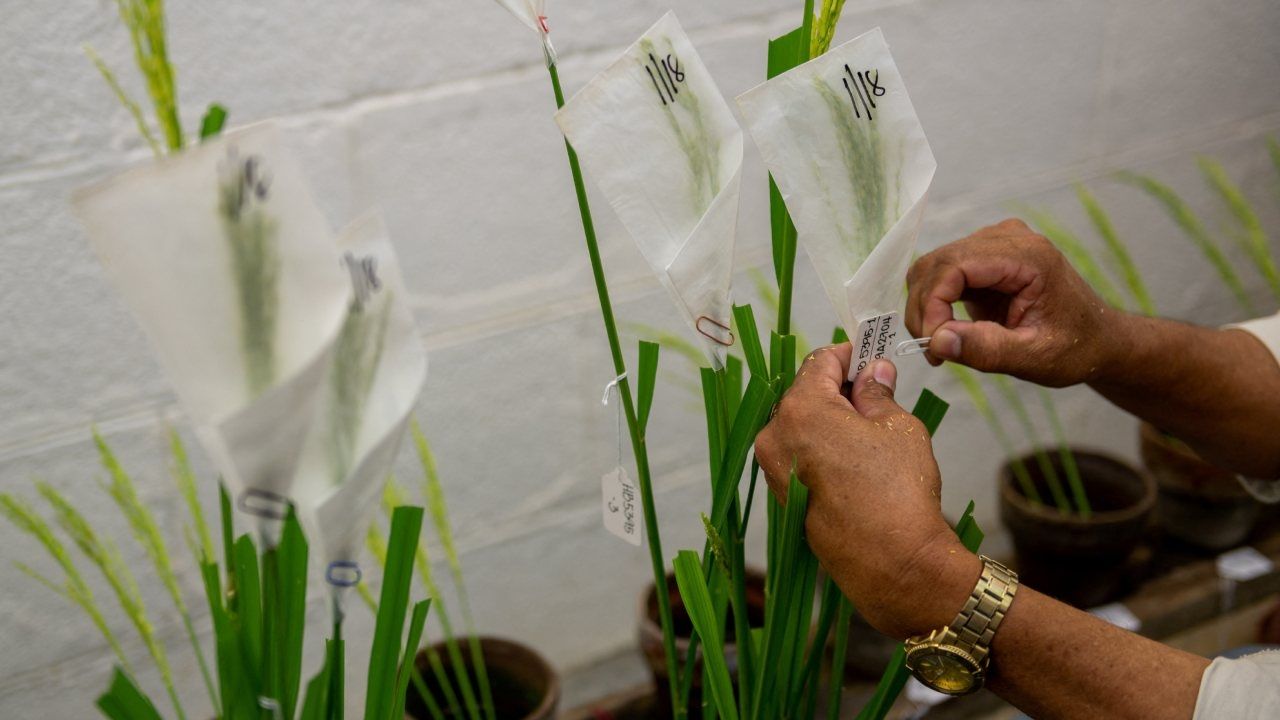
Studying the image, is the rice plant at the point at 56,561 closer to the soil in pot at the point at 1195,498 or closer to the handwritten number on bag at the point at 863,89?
the handwritten number on bag at the point at 863,89

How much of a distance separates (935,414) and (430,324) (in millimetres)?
630

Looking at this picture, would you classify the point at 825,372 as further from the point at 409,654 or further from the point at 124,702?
the point at 124,702

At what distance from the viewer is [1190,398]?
0.88 metres

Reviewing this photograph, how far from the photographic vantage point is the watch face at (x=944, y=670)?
0.60 meters

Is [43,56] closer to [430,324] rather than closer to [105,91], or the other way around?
[105,91]

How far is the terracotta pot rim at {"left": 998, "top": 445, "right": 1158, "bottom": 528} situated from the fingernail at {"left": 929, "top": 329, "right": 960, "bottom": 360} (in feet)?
2.19

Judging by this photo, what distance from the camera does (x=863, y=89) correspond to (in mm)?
542

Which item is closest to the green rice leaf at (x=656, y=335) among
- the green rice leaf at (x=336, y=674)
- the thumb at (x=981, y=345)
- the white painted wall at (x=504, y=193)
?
the white painted wall at (x=504, y=193)

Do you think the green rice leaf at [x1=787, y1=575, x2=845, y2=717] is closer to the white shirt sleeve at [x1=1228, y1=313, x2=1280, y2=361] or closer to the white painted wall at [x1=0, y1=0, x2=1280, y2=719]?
the white shirt sleeve at [x1=1228, y1=313, x2=1280, y2=361]

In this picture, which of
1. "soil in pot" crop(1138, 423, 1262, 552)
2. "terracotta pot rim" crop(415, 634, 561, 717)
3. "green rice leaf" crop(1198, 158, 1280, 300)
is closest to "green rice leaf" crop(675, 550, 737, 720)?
"terracotta pot rim" crop(415, 634, 561, 717)

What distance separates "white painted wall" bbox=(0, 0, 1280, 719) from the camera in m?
0.95

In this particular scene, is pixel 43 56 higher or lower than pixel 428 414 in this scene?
higher

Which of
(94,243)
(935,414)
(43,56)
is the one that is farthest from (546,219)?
(94,243)

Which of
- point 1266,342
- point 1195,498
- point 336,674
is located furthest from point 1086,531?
point 336,674
